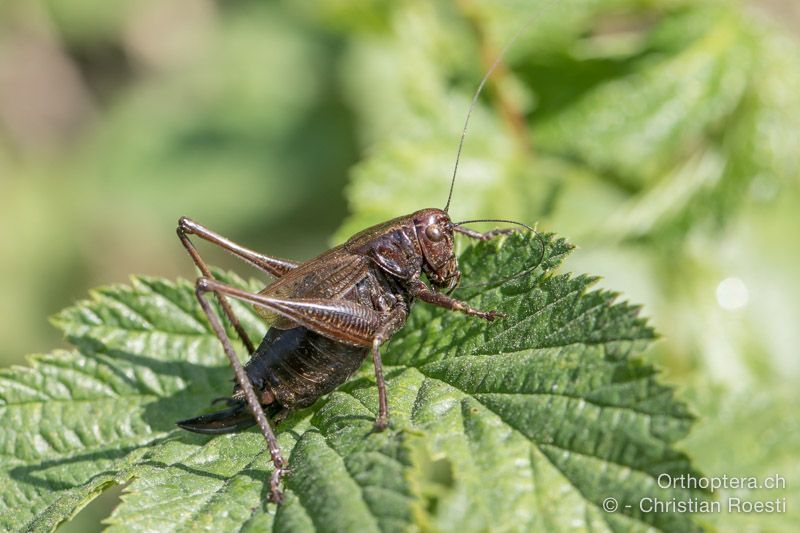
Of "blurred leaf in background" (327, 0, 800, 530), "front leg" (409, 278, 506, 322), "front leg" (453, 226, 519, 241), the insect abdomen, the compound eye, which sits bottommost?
the insect abdomen

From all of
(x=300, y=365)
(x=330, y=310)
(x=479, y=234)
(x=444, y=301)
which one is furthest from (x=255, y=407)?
(x=479, y=234)

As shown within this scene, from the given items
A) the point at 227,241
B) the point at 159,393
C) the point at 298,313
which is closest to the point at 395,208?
the point at 227,241

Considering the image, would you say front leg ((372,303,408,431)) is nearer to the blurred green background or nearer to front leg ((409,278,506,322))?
front leg ((409,278,506,322))

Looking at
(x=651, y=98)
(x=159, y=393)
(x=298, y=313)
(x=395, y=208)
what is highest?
(x=651, y=98)

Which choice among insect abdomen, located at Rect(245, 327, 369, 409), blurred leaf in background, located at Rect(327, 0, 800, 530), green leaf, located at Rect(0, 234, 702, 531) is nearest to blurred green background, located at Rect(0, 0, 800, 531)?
blurred leaf in background, located at Rect(327, 0, 800, 530)

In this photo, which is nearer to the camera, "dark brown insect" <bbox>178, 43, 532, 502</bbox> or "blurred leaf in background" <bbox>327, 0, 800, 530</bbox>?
"dark brown insect" <bbox>178, 43, 532, 502</bbox>

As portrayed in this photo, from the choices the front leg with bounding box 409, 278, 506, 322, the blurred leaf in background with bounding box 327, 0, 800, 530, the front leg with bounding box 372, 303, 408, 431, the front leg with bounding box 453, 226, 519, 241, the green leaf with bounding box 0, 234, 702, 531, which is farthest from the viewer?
the blurred leaf in background with bounding box 327, 0, 800, 530

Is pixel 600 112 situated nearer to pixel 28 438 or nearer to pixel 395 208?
pixel 395 208
